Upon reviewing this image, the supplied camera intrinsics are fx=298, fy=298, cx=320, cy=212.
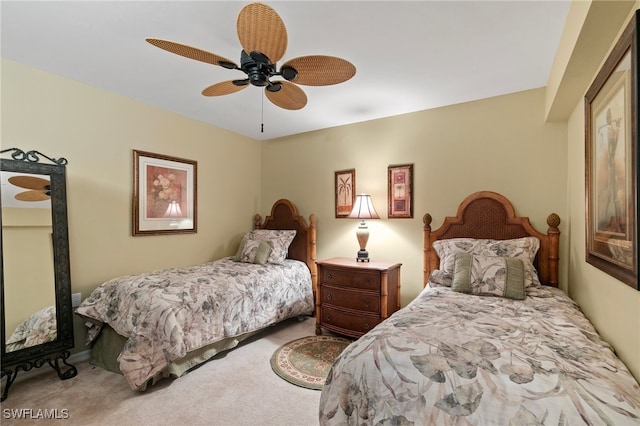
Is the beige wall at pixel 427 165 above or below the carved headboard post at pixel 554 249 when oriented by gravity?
above

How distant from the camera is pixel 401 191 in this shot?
3.38 metres

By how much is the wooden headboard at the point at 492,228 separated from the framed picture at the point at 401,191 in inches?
10.7

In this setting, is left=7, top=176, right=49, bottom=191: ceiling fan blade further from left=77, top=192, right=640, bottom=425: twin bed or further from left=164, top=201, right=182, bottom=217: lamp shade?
left=164, top=201, right=182, bottom=217: lamp shade

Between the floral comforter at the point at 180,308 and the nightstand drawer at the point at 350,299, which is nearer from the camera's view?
the floral comforter at the point at 180,308

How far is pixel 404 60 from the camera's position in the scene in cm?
225

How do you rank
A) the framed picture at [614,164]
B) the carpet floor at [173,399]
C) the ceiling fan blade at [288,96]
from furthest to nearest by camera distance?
the ceiling fan blade at [288,96]
the carpet floor at [173,399]
the framed picture at [614,164]

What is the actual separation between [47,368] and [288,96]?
2.96 metres

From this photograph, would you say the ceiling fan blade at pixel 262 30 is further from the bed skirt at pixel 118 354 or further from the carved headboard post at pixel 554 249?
the carved headboard post at pixel 554 249

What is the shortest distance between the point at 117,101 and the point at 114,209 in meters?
1.07

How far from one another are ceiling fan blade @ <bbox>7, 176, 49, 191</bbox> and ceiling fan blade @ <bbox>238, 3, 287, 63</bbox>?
7.04ft

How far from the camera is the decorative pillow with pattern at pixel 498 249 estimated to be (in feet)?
7.66

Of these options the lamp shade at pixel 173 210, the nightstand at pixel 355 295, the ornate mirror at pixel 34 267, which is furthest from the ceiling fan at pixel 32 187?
the nightstand at pixel 355 295

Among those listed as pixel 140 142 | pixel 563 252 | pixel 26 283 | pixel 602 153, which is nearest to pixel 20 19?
pixel 140 142

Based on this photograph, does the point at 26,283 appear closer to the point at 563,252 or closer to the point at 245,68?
the point at 245,68
